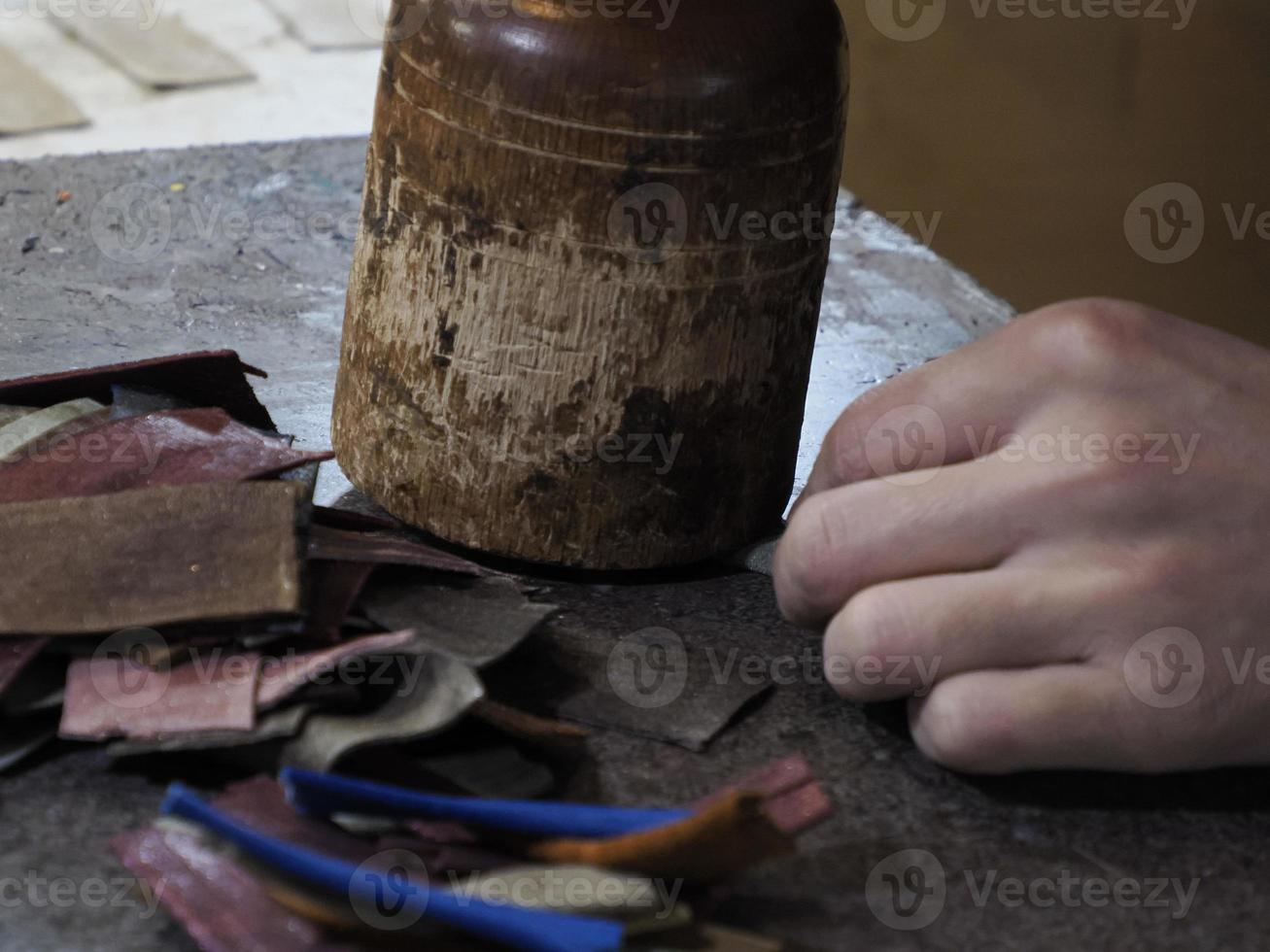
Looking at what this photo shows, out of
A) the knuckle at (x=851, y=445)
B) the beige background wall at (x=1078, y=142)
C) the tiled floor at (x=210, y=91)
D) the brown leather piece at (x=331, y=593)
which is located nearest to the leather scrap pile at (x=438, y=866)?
the brown leather piece at (x=331, y=593)

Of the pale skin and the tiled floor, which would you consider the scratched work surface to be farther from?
the tiled floor

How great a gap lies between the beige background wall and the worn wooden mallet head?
4.83ft

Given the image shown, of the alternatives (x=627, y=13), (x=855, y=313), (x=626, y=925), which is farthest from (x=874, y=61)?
(x=626, y=925)

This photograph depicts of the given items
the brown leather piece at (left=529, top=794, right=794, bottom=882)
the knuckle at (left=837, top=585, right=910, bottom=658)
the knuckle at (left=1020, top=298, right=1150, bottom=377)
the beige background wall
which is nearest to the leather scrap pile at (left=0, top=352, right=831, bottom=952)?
the brown leather piece at (left=529, top=794, right=794, bottom=882)

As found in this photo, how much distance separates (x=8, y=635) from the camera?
101 centimetres

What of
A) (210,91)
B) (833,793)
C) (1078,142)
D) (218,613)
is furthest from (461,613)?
(210,91)

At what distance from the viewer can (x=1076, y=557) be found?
3.35ft

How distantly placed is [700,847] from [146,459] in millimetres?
564

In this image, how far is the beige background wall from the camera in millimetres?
2451

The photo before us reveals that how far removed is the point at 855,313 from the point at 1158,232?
108 centimetres

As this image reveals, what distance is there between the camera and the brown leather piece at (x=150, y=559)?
101cm

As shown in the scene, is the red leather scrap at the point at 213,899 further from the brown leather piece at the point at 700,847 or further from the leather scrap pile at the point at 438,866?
the brown leather piece at the point at 700,847

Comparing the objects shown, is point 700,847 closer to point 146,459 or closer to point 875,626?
point 875,626

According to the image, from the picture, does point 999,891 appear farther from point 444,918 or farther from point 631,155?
point 631,155
